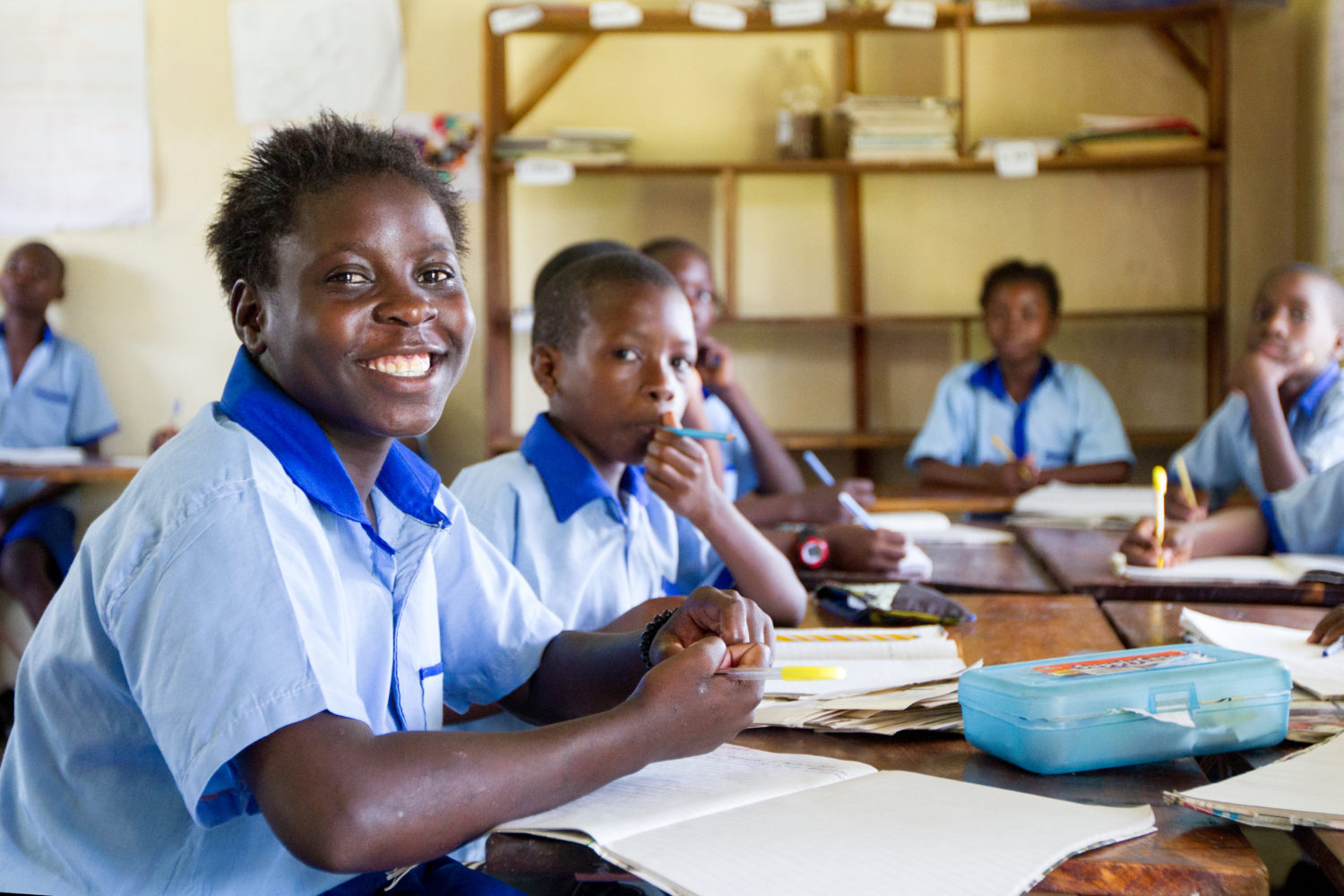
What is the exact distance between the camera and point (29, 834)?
0.83 metres

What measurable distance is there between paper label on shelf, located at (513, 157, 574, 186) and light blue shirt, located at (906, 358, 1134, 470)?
131cm

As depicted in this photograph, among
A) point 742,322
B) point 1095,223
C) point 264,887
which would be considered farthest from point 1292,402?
point 264,887

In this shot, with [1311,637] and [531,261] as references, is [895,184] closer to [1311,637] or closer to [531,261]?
[531,261]

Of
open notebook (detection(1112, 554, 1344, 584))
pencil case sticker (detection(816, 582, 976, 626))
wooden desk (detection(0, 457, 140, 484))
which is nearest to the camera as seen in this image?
pencil case sticker (detection(816, 582, 976, 626))

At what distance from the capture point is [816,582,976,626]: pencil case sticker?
1.29 metres

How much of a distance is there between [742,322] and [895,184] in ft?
2.30

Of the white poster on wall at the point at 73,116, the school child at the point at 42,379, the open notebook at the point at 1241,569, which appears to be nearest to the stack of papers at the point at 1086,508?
the open notebook at the point at 1241,569

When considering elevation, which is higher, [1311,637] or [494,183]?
[494,183]

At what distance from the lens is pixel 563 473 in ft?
4.65

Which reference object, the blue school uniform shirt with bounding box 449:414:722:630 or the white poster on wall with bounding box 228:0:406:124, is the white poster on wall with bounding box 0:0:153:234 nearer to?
the white poster on wall with bounding box 228:0:406:124

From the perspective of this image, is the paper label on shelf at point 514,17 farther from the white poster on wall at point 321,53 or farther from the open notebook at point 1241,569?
the open notebook at point 1241,569

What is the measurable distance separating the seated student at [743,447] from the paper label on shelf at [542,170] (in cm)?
59

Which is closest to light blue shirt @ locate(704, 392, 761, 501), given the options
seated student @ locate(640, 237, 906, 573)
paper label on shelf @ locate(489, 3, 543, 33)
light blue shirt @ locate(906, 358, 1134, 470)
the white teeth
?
seated student @ locate(640, 237, 906, 573)

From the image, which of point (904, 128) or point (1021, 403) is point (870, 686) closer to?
point (1021, 403)
